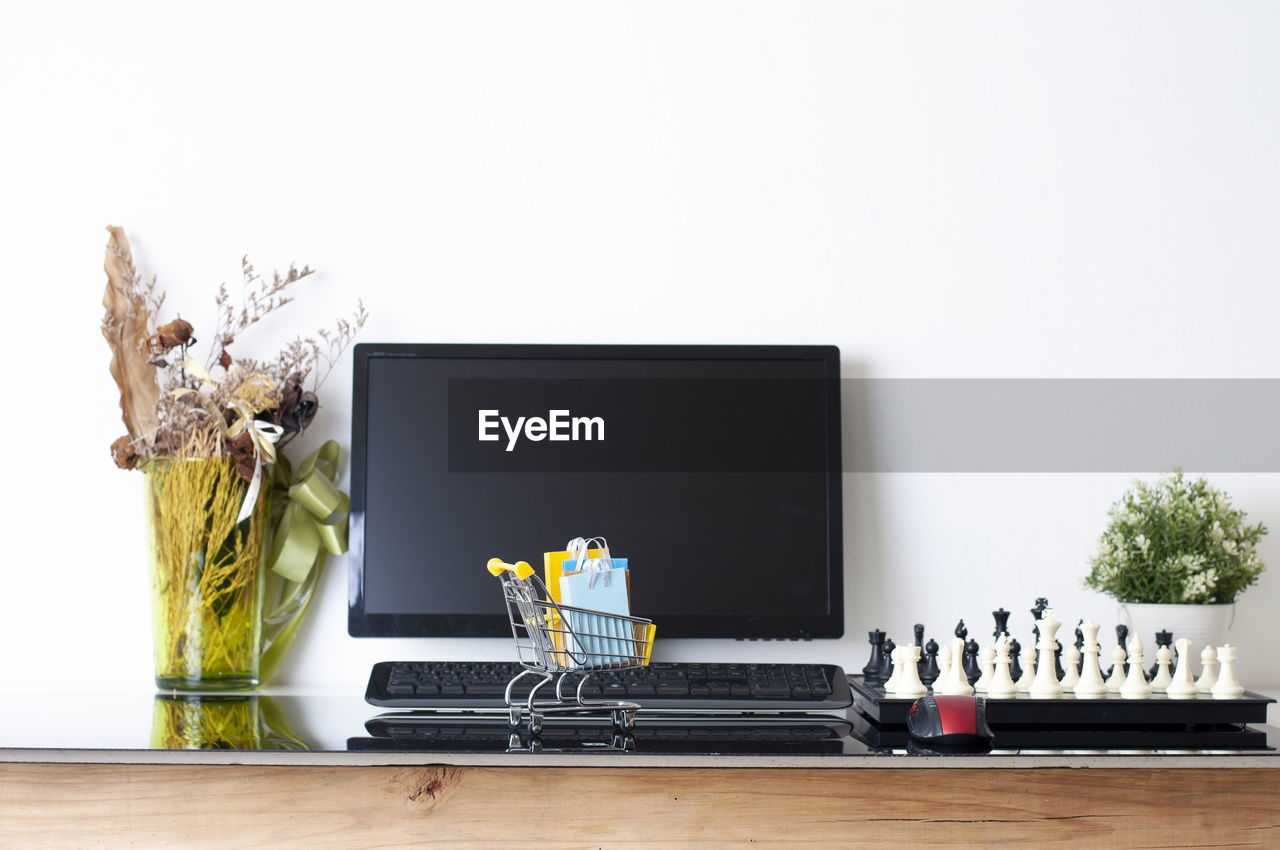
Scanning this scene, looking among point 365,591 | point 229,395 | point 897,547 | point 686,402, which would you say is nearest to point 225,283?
point 229,395

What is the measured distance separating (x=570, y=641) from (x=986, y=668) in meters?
0.49

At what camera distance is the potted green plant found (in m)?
1.40

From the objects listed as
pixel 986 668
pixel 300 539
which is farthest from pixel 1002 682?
pixel 300 539

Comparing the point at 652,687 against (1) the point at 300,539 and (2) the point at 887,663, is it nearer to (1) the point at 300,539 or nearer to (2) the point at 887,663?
(2) the point at 887,663

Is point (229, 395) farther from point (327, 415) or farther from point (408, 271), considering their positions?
point (408, 271)

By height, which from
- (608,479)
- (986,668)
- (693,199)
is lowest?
(986,668)

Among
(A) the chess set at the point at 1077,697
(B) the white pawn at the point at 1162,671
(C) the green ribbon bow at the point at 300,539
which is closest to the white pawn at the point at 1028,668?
(A) the chess set at the point at 1077,697

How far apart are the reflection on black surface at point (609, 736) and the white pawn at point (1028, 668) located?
0.72 ft

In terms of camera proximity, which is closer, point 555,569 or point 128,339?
point 555,569

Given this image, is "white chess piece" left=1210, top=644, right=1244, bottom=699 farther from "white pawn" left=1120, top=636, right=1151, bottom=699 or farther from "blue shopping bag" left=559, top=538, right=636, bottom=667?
"blue shopping bag" left=559, top=538, right=636, bottom=667

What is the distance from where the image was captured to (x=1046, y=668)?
3.85 feet

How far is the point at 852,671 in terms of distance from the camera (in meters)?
1.53

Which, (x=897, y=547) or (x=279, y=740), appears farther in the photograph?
(x=897, y=547)

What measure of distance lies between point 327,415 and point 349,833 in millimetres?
745
